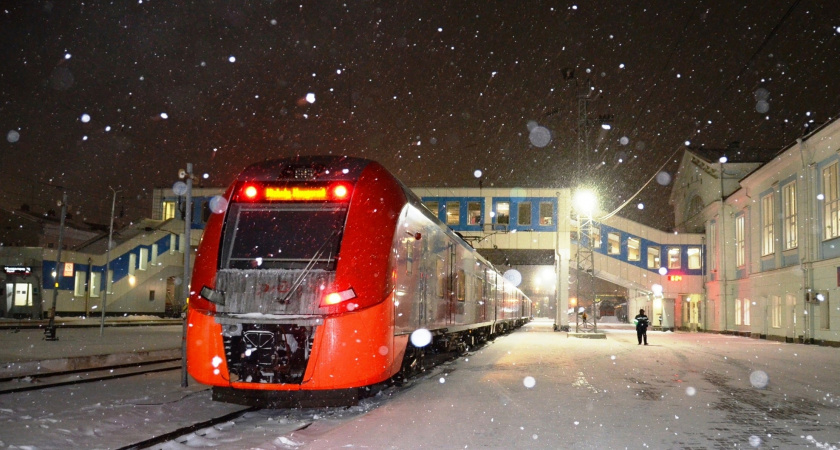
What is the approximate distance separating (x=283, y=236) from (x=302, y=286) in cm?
85

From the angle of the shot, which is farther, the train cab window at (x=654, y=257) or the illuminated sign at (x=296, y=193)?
the train cab window at (x=654, y=257)

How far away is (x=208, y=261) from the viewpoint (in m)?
8.87

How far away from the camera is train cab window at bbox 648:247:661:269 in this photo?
46531 mm

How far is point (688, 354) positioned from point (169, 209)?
41.3m

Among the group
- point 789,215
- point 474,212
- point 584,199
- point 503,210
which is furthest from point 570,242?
point 789,215

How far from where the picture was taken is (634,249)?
46688 mm

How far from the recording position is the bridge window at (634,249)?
153 ft

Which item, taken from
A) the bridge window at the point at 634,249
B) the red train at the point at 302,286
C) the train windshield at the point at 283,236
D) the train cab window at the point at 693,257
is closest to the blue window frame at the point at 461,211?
the bridge window at the point at 634,249

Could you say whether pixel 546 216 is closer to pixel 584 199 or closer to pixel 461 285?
pixel 584 199

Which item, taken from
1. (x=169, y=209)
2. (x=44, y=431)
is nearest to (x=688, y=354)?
(x=44, y=431)

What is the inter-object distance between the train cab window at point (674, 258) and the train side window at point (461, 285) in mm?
32536

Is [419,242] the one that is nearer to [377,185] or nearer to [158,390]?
[377,185]

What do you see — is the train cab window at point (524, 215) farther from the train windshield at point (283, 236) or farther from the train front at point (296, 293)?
the train windshield at point (283, 236)

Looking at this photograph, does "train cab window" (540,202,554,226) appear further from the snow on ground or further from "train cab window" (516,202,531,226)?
the snow on ground
